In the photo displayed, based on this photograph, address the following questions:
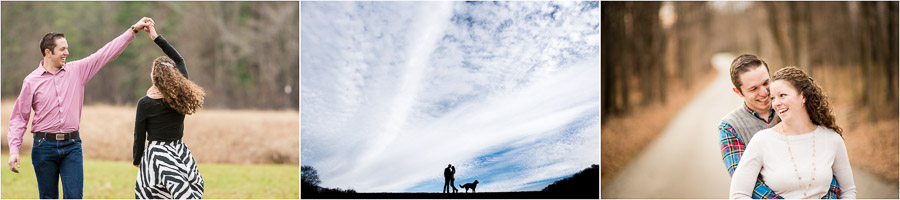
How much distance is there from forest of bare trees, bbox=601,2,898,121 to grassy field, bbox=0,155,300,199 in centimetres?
458

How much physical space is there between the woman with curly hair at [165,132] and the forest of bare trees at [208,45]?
22.6 feet

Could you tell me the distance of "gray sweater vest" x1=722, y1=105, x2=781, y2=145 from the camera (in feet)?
10.3

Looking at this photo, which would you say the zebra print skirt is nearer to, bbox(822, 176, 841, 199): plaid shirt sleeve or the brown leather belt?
the brown leather belt

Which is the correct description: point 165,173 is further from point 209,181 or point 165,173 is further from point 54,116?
point 209,181

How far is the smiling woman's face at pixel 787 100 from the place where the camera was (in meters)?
2.72

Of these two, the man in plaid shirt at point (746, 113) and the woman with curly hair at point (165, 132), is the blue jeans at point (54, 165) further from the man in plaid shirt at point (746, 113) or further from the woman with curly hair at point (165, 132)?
the man in plaid shirt at point (746, 113)

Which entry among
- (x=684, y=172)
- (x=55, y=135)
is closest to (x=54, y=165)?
(x=55, y=135)

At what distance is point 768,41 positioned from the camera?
11.9 metres

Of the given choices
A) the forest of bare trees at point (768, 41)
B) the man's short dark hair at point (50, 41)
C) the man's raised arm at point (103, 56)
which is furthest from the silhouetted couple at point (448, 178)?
the forest of bare trees at point (768, 41)

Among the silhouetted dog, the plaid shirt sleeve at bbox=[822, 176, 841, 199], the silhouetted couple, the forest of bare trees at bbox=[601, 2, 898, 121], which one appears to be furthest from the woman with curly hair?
the forest of bare trees at bbox=[601, 2, 898, 121]

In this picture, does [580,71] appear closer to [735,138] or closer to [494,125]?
[494,125]

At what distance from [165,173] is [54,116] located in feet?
2.67

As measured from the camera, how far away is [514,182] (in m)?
5.77

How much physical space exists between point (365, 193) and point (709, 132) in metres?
5.70
